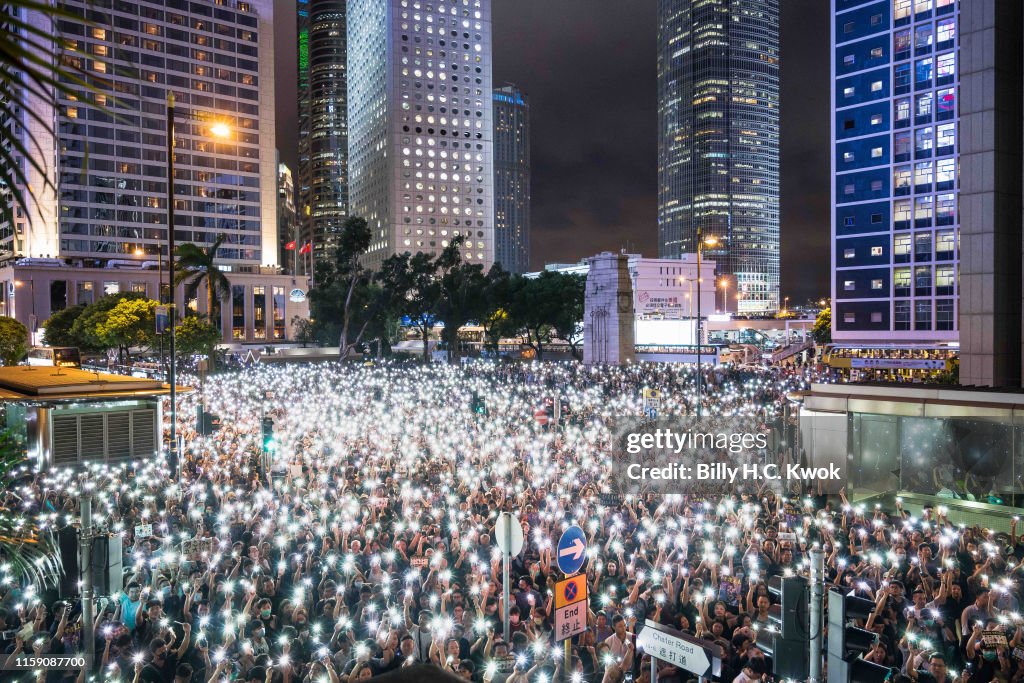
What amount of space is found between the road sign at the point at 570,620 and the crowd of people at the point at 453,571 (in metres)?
0.75

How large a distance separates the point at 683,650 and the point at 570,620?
5.62ft

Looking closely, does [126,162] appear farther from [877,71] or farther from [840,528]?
[840,528]

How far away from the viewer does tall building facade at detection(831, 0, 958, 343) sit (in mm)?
61500

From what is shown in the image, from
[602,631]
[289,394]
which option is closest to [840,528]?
[602,631]

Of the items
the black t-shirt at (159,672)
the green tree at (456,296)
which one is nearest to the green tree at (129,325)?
the green tree at (456,296)

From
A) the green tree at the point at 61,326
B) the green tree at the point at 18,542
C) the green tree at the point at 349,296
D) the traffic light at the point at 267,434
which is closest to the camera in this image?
the green tree at the point at 18,542

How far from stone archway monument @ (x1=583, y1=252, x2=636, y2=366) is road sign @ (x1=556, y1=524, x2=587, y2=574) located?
49.9m

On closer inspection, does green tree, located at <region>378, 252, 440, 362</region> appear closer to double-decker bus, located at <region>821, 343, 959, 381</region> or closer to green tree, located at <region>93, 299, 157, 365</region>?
green tree, located at <region>93, 299, 157, 365</region>

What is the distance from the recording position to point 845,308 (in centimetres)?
6925

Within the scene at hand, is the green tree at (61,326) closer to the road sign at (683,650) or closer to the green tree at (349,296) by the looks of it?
the green tree at (349,296)

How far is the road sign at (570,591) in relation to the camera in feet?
26.1

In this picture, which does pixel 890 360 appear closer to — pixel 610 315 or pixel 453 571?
pixel 610 315

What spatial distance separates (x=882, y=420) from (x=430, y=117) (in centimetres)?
16815
